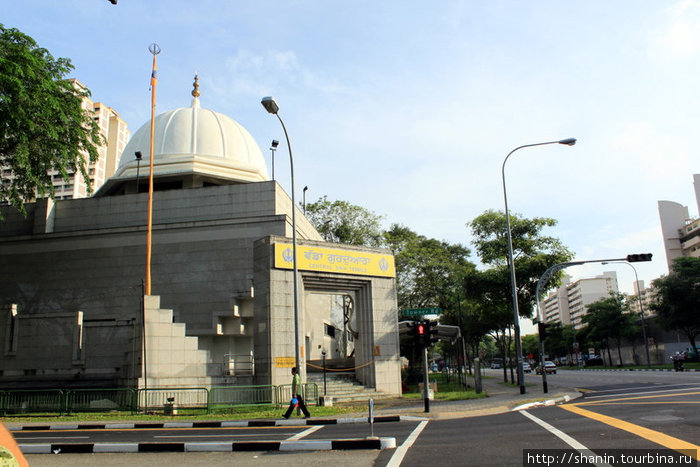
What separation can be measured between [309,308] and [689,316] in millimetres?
38895

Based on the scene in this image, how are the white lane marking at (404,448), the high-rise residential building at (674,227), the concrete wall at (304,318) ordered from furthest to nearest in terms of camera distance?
the high-rise residential building at (674,227) < the concrete wall at (304,318) < the white lane marking at (404,448)

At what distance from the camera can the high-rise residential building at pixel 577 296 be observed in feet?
473

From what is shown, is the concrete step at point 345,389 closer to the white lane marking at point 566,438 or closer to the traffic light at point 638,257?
the white lane marking at point 566,438

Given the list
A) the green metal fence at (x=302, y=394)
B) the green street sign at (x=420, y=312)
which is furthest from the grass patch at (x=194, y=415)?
the green street sign at (x=420, y=312)

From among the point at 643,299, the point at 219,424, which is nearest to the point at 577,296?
the point at 643,299

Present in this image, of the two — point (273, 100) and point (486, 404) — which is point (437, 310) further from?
point (273, 100)

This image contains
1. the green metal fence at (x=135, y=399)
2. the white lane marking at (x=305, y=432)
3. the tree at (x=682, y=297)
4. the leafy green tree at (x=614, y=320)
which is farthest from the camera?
the leafy green tree at (x=614, y=320)

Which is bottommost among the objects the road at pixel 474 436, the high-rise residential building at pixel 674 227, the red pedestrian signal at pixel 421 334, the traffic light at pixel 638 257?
the road at pixel 474 436

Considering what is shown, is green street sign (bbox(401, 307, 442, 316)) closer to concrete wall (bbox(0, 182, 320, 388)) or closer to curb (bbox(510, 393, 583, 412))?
curb (bbox(510, 393, 583, 412))

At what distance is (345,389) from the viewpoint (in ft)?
79.2

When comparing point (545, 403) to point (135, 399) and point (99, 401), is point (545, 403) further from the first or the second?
point (99, 401)

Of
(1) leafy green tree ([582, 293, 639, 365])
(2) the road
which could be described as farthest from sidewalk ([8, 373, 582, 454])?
(1) leafy green tree ([582, 293, 639, 365])

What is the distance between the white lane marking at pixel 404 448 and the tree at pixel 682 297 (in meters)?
47.7

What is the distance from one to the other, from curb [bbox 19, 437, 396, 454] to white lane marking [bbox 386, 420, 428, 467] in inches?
11.0
